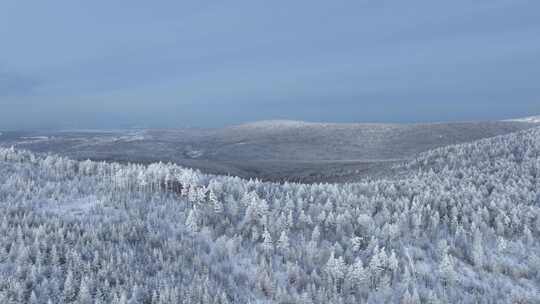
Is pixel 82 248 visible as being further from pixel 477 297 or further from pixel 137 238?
pixel 477 297

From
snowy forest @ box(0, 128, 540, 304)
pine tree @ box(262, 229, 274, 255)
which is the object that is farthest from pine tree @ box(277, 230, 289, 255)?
pine tree @ box(262, 229, 274, 255)

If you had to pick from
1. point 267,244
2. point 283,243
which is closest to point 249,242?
point 267,244

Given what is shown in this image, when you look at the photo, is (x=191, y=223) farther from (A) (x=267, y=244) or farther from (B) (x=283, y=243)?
(B) (x=283, y=243)

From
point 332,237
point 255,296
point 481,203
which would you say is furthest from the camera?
point 481,203

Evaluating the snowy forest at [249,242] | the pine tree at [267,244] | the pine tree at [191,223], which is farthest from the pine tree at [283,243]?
the pine tree at [191,223]

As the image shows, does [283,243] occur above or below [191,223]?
below

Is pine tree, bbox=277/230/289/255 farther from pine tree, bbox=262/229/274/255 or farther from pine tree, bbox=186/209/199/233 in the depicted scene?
pine tree, bbox=186/209/199/233

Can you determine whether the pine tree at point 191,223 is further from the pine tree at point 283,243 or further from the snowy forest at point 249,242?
the pine tree at point 283,243

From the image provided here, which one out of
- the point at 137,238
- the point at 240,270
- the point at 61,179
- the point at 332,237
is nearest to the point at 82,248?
the point at 137,238
